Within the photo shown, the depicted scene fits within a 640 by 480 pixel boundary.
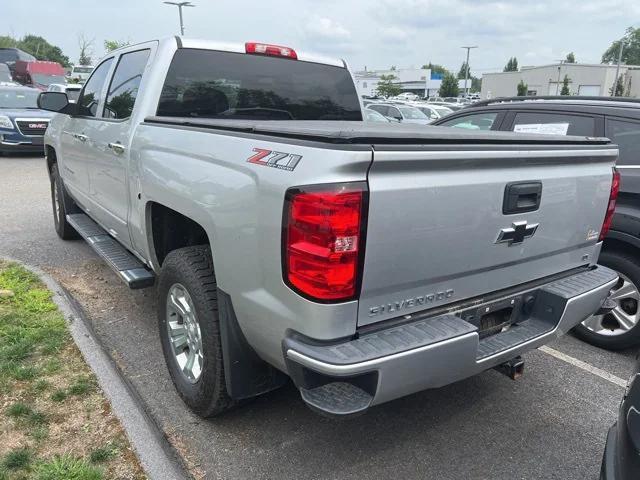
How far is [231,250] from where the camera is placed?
7.93 feet

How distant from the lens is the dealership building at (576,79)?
195 ft

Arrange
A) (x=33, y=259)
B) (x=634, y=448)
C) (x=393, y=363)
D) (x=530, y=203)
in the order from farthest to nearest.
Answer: (x=33, y=259), (x=530, y=203), (x=393, y=363), (x=634, y=448)

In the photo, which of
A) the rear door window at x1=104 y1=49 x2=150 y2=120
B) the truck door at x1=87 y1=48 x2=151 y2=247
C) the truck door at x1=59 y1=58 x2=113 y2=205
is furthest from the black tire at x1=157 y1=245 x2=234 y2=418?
the truck door at x1=59 y1=58 x2=113 y2=205

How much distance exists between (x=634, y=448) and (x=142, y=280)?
9.74ft

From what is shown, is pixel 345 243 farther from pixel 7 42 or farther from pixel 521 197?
pixel 7 42

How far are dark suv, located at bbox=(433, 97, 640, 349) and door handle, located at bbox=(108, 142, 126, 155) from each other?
330 cm

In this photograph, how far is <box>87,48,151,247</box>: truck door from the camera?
12.2 feet

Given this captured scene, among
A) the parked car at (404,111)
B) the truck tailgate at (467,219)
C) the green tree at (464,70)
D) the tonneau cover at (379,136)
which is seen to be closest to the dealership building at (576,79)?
the green tree at (464,70)

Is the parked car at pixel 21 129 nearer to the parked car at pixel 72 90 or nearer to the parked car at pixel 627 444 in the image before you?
the parked car at pixel 72 90

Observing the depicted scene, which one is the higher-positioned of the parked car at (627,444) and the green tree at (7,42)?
the green tree at (7,42)

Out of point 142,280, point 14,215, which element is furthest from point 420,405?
point 14,215

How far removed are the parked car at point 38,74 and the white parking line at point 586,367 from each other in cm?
2449

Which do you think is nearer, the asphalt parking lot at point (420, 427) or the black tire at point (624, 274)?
the asphalt parking lot at point (420, 427)

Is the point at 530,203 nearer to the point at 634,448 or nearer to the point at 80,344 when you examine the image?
the point at 634,448
